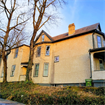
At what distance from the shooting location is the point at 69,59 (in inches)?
617

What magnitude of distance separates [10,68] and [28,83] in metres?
9.97

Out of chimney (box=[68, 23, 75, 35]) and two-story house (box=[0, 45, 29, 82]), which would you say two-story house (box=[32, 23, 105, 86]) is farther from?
two-story house (box=[0, 45, 29, 82])

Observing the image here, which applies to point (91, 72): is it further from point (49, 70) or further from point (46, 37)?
point (46, 37)

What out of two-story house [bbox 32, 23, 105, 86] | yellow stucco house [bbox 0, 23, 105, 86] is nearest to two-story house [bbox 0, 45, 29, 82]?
yellow stucco house [bbox 0, 23, 105, 86]

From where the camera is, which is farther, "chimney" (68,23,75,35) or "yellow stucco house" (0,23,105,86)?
"chimney" (68,23,75,35)

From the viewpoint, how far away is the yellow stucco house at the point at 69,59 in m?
13.5

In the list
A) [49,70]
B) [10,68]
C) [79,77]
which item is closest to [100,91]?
[79,77]

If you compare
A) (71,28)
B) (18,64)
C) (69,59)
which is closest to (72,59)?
(69,59)

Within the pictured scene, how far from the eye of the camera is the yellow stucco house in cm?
1345

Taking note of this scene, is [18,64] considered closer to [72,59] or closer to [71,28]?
[72,59]

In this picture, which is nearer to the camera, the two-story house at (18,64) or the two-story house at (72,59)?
the two-story house at (72,59)

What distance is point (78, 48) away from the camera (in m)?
15.2

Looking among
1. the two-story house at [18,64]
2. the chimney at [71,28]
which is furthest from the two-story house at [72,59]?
the two-story house at [18,64]

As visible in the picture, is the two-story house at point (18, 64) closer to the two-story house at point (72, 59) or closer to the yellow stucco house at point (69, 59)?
the yellow stucco house at point (69, 59)
